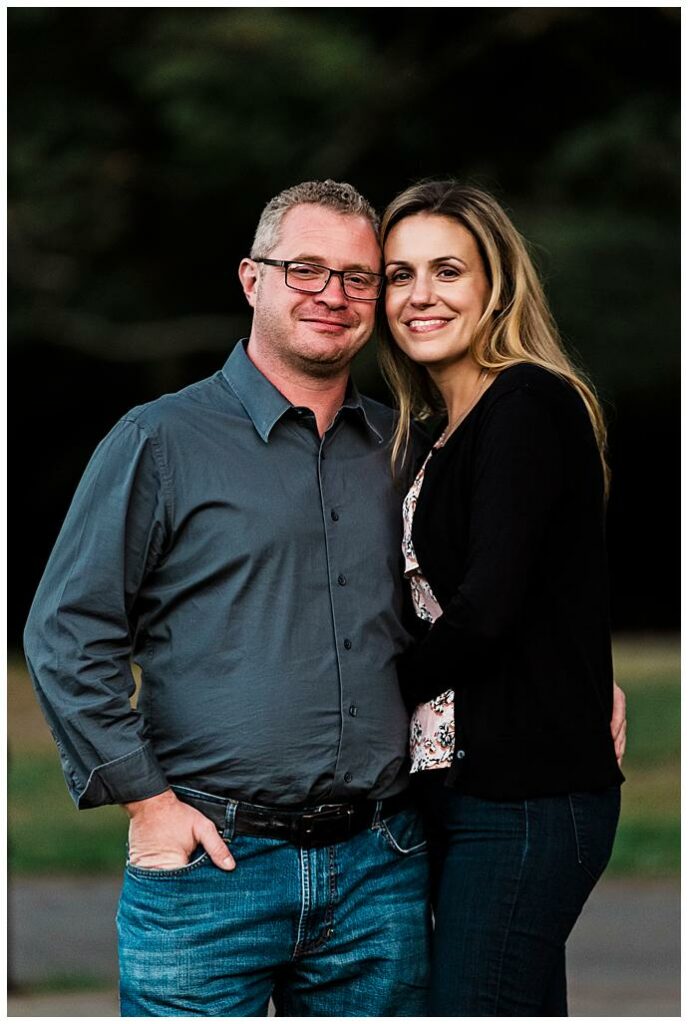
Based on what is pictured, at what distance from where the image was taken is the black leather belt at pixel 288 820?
294 cm

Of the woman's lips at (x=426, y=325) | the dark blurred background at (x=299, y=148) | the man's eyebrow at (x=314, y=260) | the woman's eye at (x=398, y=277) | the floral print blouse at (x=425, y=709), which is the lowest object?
the floral print blouse at (x=425, y=709)

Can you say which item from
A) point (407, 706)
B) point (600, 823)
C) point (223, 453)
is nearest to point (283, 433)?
point (223, 453)

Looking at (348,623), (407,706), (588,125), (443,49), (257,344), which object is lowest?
(407,706)

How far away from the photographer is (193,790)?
2969 mm

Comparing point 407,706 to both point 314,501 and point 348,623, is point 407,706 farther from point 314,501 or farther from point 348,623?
point 314,501

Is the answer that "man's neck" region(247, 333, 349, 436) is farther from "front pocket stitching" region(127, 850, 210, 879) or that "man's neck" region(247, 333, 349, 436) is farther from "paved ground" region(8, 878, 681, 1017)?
"paved ground" region(8, 878, 681, 1017)

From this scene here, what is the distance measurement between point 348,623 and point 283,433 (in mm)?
454

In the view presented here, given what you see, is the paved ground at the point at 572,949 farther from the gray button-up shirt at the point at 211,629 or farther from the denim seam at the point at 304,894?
the gray button-up shirt at the point at 211,629

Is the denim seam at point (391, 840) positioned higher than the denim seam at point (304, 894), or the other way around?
the denim seam at point (391, 840)

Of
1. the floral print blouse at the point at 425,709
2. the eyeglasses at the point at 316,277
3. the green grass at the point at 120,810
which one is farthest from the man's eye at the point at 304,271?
the green grass at the point at 120,810

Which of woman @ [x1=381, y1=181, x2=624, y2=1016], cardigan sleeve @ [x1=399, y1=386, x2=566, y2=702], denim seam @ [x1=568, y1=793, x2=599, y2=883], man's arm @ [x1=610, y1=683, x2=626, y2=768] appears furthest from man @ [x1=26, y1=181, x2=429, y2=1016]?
man's arm @ [x1=610, y1=683, x2=626, y2=768]

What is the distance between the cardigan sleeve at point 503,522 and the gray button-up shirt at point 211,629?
24cm

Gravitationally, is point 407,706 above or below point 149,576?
below

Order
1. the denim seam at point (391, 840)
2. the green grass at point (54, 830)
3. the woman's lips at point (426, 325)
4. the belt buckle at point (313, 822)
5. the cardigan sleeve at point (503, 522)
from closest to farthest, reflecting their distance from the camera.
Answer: the cardigan sleeve at point (503, 522), the belt buckle at point (313, 822), the denim seam at point (391, 840), the woman's lips at point (426, 325), the green grass at point (54, 830)
